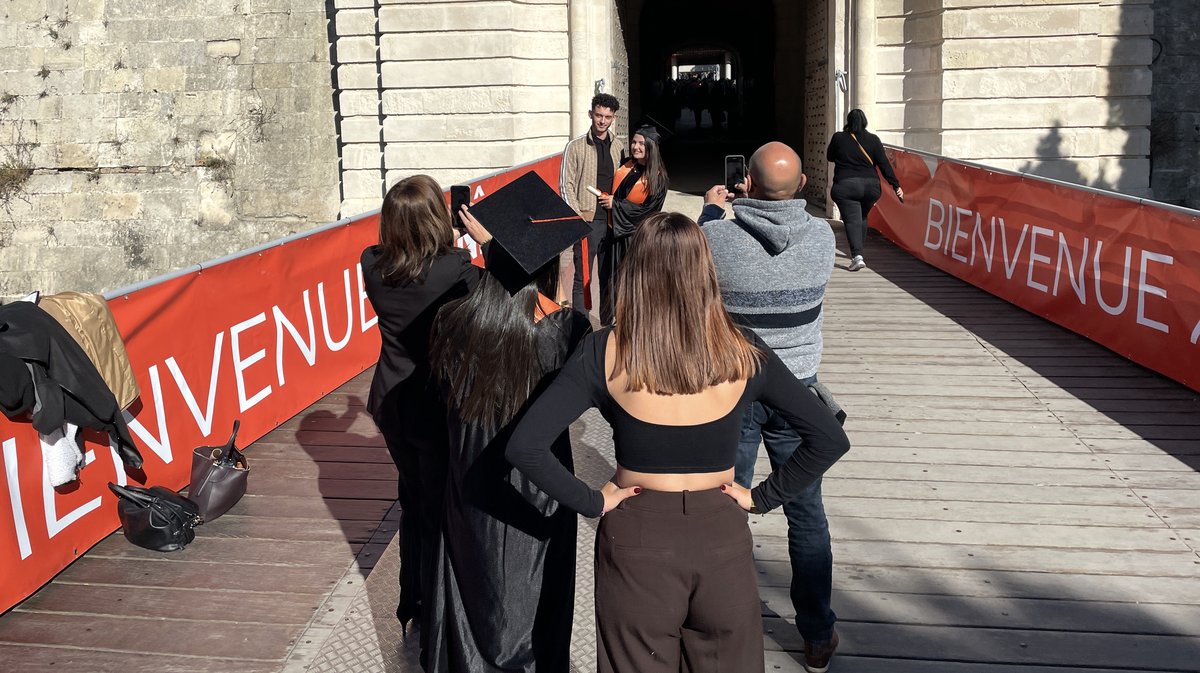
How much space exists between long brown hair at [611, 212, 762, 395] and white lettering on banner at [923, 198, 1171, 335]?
18.3ft

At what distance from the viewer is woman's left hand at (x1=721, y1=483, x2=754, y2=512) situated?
9.77ft

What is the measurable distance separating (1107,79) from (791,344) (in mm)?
13722

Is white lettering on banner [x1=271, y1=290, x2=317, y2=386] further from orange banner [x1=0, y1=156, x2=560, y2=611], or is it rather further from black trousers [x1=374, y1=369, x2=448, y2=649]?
black trousers [x1=374, y1=369, x2=448, y2=649]

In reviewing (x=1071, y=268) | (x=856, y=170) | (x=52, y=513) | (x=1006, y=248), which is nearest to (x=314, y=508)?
(x=52, y=513)

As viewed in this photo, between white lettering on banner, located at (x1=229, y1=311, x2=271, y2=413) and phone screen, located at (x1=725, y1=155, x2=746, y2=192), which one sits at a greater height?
phone screen, located at (x1=725, y1=155, x2=746, y2=192)

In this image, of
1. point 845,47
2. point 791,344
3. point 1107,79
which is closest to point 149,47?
point 845,47

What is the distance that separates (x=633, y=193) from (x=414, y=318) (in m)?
4.04

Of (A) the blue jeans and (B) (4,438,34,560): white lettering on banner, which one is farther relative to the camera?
(B) (4,438,34,560): white lettering on banner

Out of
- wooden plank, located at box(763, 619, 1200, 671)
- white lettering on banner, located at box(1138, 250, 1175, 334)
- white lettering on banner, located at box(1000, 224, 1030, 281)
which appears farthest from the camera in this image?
white lettering on banner, located at box(1000, 224, 1030, 281)

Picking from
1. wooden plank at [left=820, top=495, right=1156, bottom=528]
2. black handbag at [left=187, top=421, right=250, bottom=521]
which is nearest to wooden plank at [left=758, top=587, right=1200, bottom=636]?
wooden plank at [left=820, top=495, right=1156, bottom=528]

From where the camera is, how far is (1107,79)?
15.7 meters

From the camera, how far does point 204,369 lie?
6562 mm

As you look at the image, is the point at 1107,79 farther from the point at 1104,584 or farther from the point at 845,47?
the point at 1104,584

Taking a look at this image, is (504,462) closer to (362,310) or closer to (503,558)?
(503,558)
